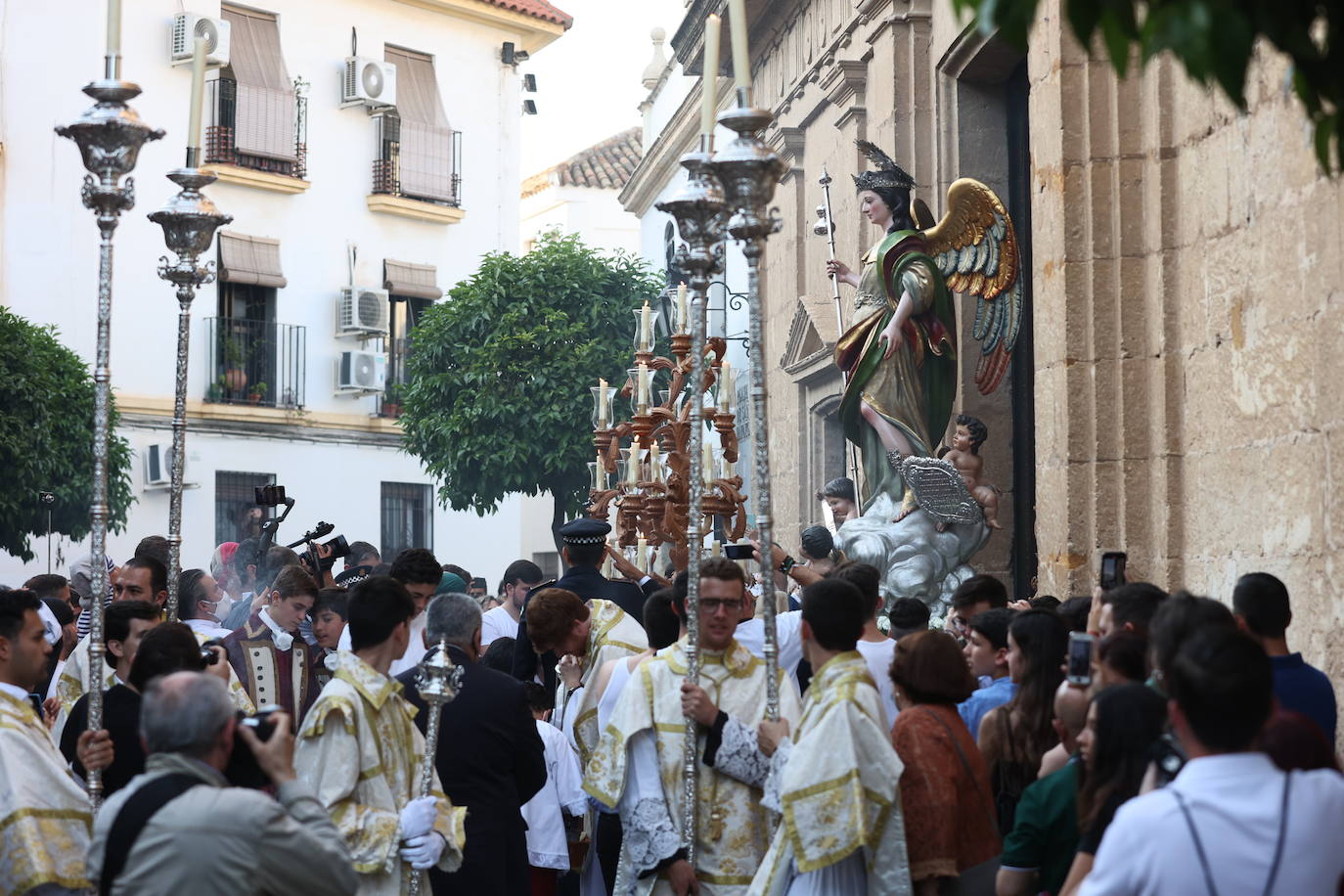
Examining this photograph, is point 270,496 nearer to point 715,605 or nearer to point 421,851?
point 715,605

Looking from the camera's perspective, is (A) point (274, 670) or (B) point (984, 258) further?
(B) point (984, 258)

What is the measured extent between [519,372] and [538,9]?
31.6 feet

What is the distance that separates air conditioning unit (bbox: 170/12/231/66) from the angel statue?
17.4 metres

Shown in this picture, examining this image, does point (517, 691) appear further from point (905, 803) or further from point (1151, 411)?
point (1151, 411)

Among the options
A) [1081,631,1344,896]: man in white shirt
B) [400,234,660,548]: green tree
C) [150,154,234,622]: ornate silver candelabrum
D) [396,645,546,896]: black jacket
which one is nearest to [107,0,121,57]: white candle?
[150,154,234,622]: ornate silver candelabrum

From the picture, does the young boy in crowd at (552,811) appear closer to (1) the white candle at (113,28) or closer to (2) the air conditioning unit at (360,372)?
(1) the white candle at (113,28)

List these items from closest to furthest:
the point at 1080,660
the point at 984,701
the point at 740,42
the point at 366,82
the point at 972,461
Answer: the point at 1080,660 → the point at 740,42 → the point at 984,701 → the point at 972,461 → the point at 366,82

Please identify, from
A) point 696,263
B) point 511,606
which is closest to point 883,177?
point 511,606

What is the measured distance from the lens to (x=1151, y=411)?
27.5 ft

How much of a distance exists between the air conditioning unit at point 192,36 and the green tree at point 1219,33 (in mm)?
24367

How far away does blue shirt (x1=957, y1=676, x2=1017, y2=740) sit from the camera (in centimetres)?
569

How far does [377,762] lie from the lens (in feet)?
16.5

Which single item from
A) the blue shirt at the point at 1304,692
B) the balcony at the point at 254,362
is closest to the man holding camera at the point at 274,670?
the blue shirt at the point at 1304,692

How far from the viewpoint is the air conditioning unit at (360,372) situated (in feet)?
90.3
